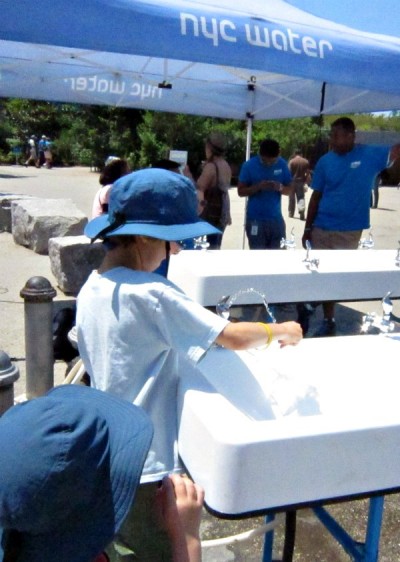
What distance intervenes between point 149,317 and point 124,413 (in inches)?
15.0

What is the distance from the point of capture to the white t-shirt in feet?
4.50

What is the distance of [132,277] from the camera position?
1.42 m

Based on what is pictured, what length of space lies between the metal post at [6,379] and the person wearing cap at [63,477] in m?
1.49

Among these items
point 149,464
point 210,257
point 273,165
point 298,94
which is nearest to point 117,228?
point 149,464

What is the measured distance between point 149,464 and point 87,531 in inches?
20.6

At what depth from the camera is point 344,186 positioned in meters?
4.52

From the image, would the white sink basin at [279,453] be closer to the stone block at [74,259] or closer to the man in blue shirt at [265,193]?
the man in blue shirt at [265,193]

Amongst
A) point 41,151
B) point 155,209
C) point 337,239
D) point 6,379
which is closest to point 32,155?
point 41,151

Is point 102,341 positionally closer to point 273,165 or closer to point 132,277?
point 132,277

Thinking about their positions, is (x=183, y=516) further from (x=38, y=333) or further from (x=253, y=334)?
(x=38, y=333)

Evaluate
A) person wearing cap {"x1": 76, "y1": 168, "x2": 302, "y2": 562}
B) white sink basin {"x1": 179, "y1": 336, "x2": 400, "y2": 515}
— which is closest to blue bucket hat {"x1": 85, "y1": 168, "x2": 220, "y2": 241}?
person wearing cap {"x1": 76, "y1": 168, "x2": 302, "y2": 562}

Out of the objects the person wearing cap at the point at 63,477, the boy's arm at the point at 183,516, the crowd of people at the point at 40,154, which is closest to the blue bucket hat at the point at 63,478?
the person wearing cap at the point at 63,477

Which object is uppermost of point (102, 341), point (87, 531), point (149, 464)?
point (102, 341)

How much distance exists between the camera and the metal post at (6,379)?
2.35m
